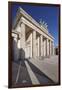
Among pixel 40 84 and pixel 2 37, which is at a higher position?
pixel 2 37

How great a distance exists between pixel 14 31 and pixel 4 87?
558 millimetres

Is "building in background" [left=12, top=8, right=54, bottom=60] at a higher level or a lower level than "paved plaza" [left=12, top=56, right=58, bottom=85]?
higher

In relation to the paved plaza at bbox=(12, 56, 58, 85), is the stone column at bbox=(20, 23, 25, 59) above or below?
above

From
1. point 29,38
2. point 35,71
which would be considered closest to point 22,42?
point 29,38

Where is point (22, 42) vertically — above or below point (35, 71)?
above

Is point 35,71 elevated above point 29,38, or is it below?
below

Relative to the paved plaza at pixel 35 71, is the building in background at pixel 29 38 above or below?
above

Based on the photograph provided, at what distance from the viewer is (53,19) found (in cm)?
240

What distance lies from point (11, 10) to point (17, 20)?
11 centimetres

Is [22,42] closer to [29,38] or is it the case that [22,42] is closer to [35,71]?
[29,38]

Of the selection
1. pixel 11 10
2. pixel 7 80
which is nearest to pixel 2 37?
pixel 11 10

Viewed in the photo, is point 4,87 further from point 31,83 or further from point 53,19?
point 53,19

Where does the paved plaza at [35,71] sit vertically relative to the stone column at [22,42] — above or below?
below

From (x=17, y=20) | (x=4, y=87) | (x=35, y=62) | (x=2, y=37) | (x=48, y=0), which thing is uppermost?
(x=48, y=0)
